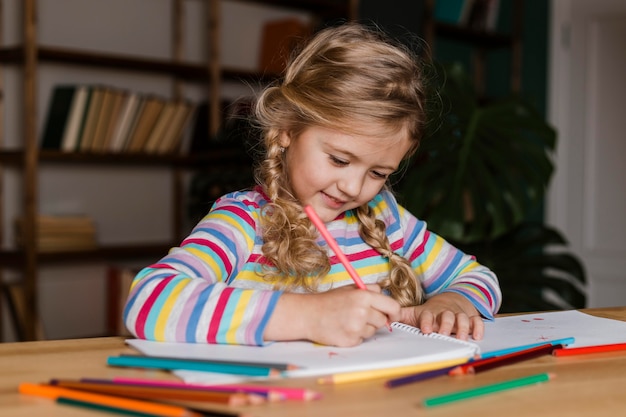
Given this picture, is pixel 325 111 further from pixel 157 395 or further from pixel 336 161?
pixel 157 395

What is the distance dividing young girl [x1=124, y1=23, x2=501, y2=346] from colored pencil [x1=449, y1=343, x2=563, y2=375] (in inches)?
4.4

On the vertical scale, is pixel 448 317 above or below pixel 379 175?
below

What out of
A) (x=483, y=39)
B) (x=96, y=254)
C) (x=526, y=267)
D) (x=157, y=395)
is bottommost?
(x=96, y=254)

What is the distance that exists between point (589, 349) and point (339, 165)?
429 millimetres

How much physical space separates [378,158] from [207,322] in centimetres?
39

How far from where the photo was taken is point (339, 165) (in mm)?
1092

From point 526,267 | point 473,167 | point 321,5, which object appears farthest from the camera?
point 321,5

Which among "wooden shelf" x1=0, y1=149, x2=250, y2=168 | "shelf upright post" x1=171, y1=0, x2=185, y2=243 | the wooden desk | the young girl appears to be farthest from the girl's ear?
"shelf upright post" x1=171, y1=0, x2=185, y2=243

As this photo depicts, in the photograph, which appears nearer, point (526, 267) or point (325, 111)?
point (325, 111)

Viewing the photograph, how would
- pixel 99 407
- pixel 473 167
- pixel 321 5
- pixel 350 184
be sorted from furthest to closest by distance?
pixel 321 5, pixel 473 167, pixel 350 184, pixel 99 407

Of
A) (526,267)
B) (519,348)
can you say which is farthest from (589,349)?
(526,267)

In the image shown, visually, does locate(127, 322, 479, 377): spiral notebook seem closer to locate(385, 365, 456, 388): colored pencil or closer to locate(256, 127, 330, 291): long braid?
locate(385, 365, 456, 388): colored pencil

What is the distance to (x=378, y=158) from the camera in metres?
1.10

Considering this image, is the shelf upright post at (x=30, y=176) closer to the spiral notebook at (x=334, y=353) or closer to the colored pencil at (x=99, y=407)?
the spiral notebook at (x=334, y=353)
